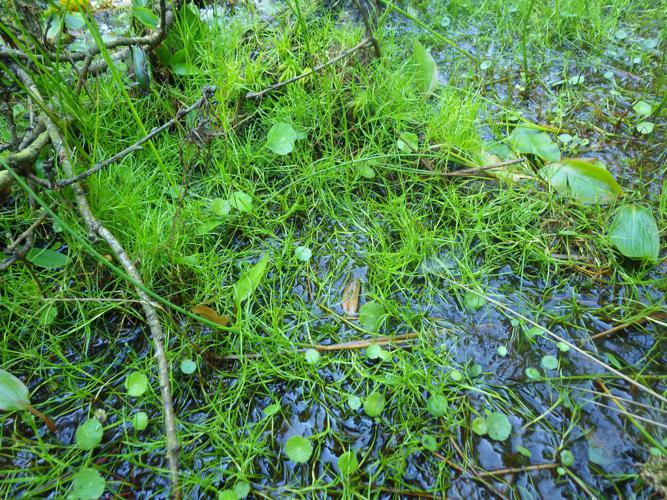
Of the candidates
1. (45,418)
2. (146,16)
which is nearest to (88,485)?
(45,418)

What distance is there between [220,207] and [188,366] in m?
0.59

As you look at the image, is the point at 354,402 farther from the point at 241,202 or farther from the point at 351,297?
the point at 241,202

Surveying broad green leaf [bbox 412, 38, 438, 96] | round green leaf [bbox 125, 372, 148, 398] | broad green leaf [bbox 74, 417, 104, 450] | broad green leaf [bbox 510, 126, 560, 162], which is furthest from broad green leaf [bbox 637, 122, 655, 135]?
broad green leaf [bbox 74, 417, 104, 450]

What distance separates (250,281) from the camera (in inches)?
58.1

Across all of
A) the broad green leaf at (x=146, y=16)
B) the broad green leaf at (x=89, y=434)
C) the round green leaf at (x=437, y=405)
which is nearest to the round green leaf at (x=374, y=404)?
the round green leaf at (x=437, y=405)

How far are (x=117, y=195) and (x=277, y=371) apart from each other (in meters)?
0.87

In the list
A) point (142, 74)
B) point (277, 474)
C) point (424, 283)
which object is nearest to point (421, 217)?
point (424, 283)

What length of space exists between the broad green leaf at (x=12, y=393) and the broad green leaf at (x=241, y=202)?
0.84 meters

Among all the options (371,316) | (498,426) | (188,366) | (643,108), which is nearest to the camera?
(498,426)

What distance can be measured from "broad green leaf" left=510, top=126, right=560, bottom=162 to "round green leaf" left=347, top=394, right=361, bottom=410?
1.20 meters

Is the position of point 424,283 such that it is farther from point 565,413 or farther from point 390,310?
point 565,413

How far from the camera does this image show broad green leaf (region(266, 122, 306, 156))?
178 centimetres

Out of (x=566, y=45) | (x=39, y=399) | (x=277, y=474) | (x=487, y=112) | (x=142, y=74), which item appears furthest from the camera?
(x=566, y=45)

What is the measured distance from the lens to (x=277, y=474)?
1160 millimetres
